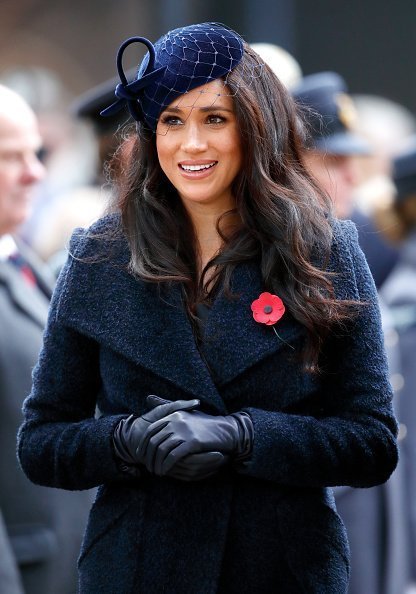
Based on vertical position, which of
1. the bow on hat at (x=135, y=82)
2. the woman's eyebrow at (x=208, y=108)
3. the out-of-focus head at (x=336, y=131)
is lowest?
the woman's eyebrow at (x=208, y=108)

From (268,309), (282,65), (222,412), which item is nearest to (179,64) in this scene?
(268,309)

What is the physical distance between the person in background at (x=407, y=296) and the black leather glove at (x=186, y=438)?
246 cm

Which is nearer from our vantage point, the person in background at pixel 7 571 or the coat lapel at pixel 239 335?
the coat lapel at pixel 239 335

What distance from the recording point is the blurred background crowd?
4047 mm

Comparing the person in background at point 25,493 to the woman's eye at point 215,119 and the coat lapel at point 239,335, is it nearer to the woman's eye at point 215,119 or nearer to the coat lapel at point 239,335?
the coat lapel at point 239,335

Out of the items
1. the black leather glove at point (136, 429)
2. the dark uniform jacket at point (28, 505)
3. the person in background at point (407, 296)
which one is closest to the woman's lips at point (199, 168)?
the black leather glove at point (136, 429)

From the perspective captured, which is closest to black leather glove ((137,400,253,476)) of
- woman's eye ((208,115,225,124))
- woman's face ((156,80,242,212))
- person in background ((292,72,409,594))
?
woman's face ((156,80,242,212))

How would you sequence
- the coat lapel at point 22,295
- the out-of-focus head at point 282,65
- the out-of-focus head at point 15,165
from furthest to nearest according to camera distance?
the out-of-focus head at point 282,65, the out-of-focus head at point 15,165, the coat lapel at point 22,295

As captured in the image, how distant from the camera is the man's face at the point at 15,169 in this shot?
434 cm

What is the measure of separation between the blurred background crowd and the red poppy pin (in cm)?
39

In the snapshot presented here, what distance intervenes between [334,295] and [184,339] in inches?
13.1

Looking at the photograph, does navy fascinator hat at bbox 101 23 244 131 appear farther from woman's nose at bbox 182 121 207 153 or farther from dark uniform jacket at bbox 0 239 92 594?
dark uniform jacket at bbox 0 239 92 594

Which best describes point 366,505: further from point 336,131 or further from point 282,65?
point 282,65

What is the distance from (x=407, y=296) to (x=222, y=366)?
2.77 meters
